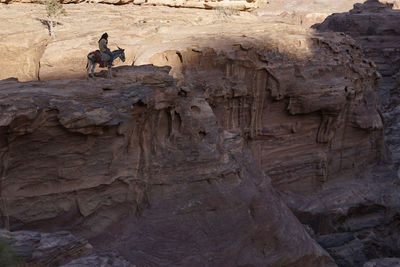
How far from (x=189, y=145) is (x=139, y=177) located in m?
1.42

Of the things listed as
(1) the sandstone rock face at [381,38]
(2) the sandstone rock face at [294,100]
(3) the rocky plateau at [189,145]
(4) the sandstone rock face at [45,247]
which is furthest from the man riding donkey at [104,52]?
(1) the sandstone rock face at [381,38]

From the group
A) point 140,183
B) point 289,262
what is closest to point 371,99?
point 289,262

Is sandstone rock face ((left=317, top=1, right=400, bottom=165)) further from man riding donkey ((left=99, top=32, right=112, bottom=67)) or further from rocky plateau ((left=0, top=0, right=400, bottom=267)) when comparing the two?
man riding donkey ((left=99, top=32, right=112, bottom=67))

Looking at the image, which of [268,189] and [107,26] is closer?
[268,189]

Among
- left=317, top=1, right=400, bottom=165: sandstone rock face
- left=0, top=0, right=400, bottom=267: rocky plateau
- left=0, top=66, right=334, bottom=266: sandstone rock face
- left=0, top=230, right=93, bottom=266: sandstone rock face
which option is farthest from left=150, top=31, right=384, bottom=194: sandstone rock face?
left=317, top=1, right=400, bottom=165: sandstone rock face

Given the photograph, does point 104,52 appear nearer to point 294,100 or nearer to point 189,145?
point 189,145

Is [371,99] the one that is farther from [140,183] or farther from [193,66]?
[140,183]

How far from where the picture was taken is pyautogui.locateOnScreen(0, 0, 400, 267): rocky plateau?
8.51 m

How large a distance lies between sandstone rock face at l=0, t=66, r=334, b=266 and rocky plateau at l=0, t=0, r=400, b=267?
3 cm

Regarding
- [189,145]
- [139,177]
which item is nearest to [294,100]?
[189,145]

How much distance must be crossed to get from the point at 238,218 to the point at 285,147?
708 cm

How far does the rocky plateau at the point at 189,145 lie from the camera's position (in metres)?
8.51

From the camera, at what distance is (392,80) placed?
127 ft

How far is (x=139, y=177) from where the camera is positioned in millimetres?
9844
